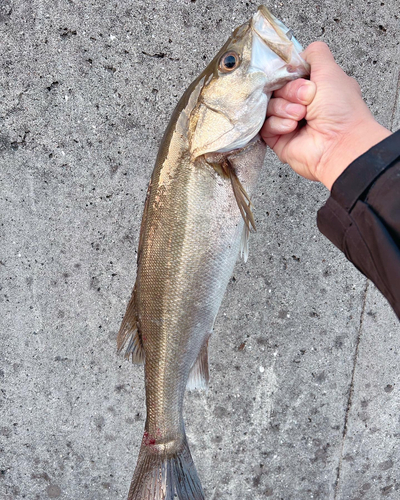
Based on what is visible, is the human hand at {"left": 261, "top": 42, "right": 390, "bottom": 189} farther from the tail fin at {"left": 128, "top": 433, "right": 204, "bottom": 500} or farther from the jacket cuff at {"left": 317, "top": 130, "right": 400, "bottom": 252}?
the tail fin at {"left": 128, "top": 433, "right": 204, "bottom": 500}

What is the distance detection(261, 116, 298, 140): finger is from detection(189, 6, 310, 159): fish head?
0.29 feet

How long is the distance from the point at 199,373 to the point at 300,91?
139 cm

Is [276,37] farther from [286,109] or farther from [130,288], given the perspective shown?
[130,288]

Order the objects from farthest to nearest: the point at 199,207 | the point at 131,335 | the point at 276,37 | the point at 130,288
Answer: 1. the point at 130,288
2. the point at 131,335
3. the point at 199,207
4. the point at 276,37

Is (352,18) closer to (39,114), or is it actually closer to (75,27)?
(75,27)

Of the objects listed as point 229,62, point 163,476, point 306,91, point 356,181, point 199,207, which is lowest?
point 163,476

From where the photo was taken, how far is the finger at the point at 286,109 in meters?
1.64

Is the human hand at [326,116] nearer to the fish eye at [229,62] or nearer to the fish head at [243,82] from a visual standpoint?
the fish head at [243,82]

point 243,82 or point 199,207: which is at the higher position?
point 243,82

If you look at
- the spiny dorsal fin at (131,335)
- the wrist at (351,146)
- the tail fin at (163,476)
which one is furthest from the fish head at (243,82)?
the tail fin at (163,476)

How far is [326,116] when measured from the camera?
1.61m

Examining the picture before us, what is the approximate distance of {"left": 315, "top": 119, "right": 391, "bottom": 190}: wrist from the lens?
1.54 meters

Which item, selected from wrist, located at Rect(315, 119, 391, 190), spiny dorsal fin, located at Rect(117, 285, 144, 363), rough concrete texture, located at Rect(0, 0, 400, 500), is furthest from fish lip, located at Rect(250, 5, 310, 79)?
spiny dorsal fin, located at Rect(117, 285, 144, 363)

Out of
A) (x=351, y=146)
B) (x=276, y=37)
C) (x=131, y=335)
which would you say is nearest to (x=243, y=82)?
(x=276, y=37)
